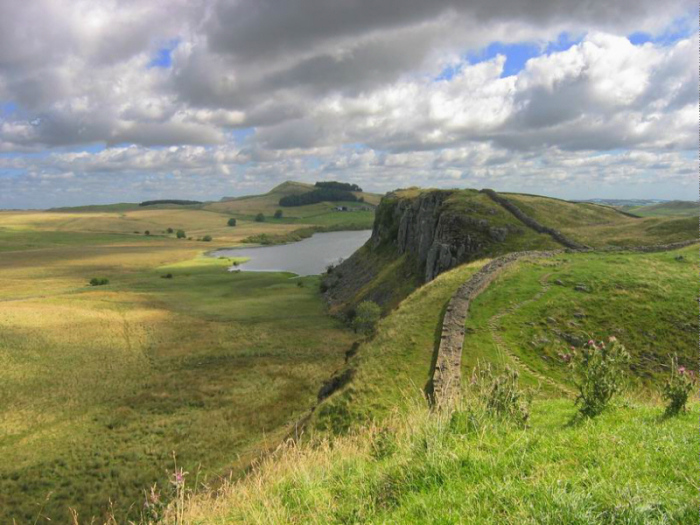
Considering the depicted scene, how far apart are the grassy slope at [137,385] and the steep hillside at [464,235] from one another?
40.5 ft

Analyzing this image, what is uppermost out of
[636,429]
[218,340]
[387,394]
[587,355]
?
[587,355]

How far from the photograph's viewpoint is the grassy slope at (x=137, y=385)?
24047 mm

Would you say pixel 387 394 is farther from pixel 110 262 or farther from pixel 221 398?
pixel 110 262

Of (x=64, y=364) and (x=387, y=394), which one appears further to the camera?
(x=64, y=364)

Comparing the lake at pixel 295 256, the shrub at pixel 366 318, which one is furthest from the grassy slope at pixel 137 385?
the lake at pixel 295 256

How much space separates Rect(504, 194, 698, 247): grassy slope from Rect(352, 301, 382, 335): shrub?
30.4 meters

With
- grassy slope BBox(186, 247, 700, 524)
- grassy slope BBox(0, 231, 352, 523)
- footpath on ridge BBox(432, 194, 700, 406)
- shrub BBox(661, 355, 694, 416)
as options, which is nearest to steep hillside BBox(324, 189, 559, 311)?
grassy slope BBox(0, 231, 352, 523)

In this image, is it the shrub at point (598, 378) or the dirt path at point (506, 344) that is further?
the dirt path at point (506, 344)

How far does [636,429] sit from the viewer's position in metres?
8.44

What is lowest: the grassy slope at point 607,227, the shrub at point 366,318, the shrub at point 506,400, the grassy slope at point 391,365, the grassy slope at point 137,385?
the grassy slope at point 137,385

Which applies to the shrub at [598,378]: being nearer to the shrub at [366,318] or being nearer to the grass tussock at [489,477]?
the grass tussock at [489,477]

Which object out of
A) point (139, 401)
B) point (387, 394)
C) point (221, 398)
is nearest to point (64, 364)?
point (139, 401)

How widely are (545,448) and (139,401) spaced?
116ft

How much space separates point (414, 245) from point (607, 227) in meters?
32.8
